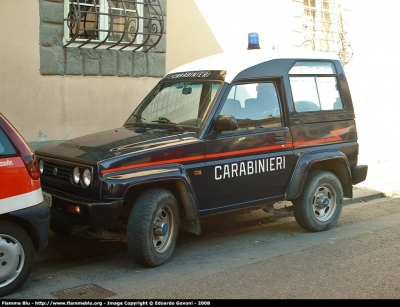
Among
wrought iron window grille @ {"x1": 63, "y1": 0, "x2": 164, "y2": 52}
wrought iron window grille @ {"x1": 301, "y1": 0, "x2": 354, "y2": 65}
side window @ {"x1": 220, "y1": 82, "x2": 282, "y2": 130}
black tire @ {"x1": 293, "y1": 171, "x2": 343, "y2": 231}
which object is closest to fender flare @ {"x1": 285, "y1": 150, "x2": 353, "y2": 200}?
black tire @ {"x1": 293, "y1": 171, "x2": 343, "y2": 231}

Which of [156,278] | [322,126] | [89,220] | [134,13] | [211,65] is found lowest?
[156,278]

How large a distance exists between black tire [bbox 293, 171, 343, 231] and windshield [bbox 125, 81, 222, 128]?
169 cm

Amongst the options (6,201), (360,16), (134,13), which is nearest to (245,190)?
(6,201)

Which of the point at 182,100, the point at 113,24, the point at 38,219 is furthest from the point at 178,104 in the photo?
the point at 113,24

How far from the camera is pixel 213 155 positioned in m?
6.65

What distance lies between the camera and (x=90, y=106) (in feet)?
33.8

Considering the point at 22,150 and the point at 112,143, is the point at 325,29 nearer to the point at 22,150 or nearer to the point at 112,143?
the point at 112,143

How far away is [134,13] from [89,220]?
5730mm

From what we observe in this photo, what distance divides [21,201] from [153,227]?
4.53 feet

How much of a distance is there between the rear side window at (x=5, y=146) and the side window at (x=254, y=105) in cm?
238

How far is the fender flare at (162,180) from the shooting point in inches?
232

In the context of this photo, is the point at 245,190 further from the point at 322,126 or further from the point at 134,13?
the point at 134,13

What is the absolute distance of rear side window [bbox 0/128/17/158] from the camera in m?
5.32

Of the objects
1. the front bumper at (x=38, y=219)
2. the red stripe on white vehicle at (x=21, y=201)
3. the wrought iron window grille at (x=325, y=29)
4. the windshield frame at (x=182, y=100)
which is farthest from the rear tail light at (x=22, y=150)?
the wrought iron window grille at (x=325, y=29)
